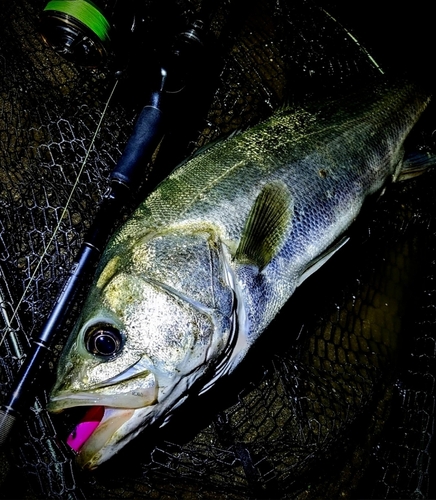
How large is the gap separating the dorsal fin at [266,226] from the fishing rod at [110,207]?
649 millimetres

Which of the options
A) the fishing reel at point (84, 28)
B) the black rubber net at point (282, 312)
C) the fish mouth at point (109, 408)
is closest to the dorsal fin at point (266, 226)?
the black rubber net at point (282, 312)

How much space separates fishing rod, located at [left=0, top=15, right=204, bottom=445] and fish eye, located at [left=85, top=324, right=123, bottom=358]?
12.1 inches

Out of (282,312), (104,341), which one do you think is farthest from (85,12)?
(282,312)

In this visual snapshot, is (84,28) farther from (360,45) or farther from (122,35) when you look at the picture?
(360,45)

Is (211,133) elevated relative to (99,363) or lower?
elevated

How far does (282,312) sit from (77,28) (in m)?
1.87

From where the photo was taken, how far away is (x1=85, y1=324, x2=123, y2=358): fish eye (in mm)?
1582

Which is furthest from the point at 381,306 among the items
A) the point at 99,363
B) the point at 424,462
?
the point at 99,363

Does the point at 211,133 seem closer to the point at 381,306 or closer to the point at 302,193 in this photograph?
the point at 302,193

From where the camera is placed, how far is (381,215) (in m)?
2.76

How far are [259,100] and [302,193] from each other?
112cm

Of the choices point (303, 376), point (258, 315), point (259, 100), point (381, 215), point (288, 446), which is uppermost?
point (259, 100)

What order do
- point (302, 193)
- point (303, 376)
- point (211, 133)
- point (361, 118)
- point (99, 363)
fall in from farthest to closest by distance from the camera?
1. point (211, 133)
2. point (303, 376)
3. point (361, 118)
4. point (302, 193)
5. point (99, 363)

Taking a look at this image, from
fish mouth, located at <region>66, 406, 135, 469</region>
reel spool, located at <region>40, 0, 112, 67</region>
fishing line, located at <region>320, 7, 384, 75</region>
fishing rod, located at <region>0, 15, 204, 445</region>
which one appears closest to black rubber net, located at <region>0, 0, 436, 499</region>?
fishing line, located at <region>320, 7, 384, 75</region>
